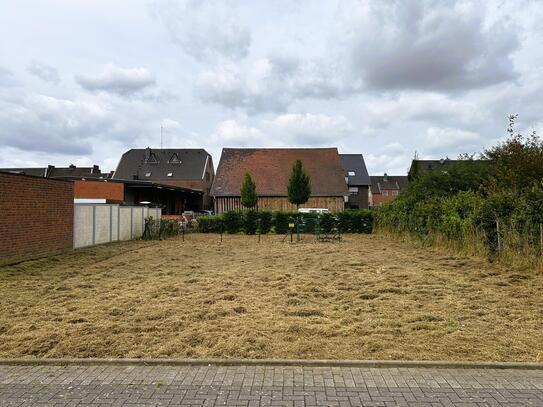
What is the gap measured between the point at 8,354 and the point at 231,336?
2373 mm

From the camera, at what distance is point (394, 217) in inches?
896

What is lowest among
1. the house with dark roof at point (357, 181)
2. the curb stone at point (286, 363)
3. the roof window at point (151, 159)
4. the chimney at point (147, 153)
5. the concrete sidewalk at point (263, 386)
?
the concrete sidewalk at point (263, 386)

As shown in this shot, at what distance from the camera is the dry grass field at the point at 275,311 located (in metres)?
4.81

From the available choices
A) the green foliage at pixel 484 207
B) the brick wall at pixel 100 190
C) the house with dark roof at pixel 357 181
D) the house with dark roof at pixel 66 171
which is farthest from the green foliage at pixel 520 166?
the house with dark roof at pixel 66 171

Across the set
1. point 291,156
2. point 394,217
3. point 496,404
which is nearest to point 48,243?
point 496,404

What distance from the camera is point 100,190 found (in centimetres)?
3247

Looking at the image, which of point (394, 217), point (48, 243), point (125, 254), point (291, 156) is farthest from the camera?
point (291, 156)

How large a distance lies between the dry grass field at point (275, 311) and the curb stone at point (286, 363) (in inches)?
8.2

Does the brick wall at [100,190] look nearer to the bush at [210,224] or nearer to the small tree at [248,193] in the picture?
the bush at [210,224]

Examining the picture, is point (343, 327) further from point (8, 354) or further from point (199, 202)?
point (199, 202)

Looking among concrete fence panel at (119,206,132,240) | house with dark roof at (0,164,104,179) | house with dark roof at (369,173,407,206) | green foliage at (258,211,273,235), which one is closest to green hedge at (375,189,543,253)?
green foliage at (258,211,273,235)

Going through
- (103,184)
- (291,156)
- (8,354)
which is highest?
(291,156)

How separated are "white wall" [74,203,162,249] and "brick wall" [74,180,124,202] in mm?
8540

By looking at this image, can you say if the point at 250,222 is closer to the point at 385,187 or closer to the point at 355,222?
the point at 355,222
